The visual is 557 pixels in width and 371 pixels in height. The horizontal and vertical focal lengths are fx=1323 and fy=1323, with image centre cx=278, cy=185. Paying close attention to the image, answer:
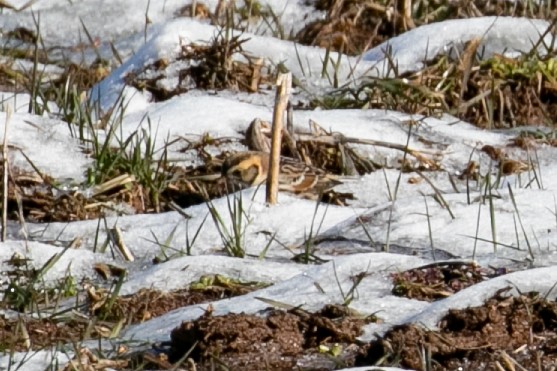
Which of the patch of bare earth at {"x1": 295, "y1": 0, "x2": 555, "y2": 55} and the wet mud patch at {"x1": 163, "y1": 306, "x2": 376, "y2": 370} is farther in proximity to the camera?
the patch of bare earth at {"x1": 295, "y1": 0, "x2": 555, "y2": 55}

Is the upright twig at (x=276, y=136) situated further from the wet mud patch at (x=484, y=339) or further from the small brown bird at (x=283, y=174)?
the wet mud patch at (x=484, y=339)

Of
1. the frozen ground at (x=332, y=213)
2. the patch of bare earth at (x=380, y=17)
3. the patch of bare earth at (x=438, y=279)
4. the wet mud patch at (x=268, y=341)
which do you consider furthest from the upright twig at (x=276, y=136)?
the patch of bare earth at (x=380, y=17)

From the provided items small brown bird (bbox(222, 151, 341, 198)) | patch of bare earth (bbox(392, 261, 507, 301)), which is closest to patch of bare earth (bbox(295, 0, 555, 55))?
small brown bird (bbox(222, 151, 341, 198))

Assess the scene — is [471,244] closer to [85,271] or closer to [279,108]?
[279,108]

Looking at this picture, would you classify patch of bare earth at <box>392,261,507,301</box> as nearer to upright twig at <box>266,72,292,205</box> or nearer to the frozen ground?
the frozen ground

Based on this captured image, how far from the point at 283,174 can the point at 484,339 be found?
1.75 m

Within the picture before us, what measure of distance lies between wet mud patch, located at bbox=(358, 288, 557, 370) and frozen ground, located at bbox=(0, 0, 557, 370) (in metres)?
0.07

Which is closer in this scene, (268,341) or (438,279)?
(268,341)

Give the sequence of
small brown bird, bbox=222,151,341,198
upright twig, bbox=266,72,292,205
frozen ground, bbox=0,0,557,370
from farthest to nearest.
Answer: small brown bird, bbox=222,151,341,198 → upright twig, bbox=266,72,292,205 → frozen ground, bbox=0,0,557,370

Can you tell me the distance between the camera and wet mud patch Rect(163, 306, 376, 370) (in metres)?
3.08

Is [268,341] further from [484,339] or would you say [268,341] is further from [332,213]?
[332,213]

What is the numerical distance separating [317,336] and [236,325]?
7.8 inches

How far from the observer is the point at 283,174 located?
4.74m

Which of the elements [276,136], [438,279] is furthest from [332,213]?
[438,279]
